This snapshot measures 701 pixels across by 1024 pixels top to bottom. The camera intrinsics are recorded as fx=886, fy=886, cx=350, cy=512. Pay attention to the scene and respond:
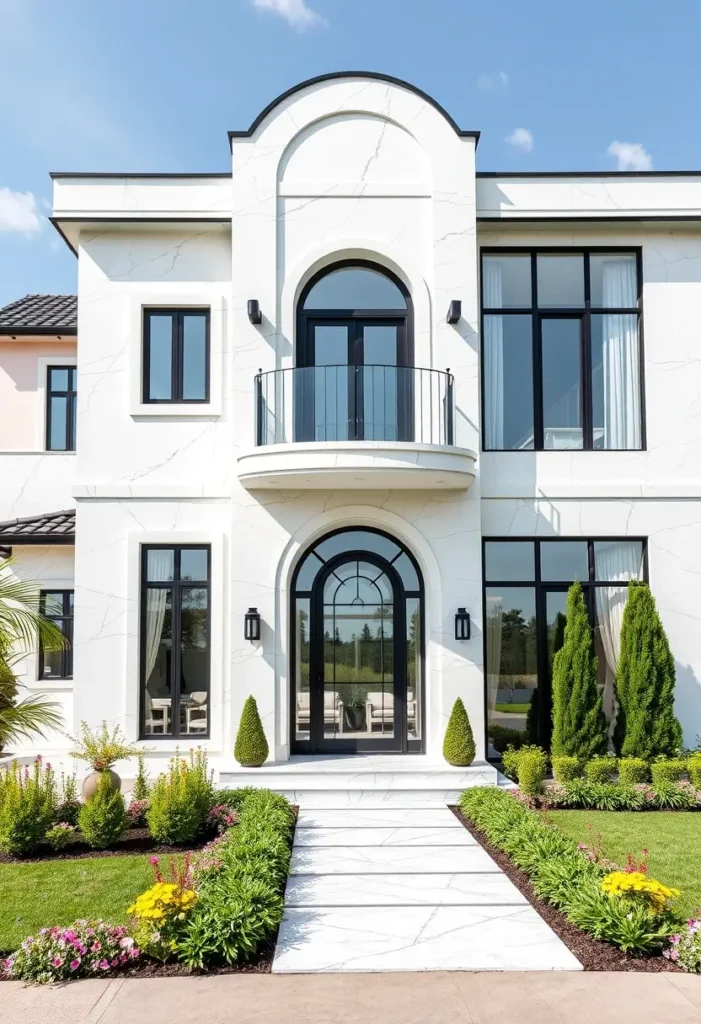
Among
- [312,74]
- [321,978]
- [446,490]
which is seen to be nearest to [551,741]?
[446,490]

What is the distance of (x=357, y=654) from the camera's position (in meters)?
12.4

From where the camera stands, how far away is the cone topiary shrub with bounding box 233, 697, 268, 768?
37.3 feet

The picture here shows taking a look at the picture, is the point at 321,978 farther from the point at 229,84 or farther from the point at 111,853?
the point at 229,84

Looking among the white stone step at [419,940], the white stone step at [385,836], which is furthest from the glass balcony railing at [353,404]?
the white stone step at [419,940]

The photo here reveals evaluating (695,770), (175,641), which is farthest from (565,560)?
(175,641)

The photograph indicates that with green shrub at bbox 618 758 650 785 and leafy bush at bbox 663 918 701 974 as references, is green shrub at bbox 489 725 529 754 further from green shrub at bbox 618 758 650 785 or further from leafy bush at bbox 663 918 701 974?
leafy bush at bbox 663 918 701 974

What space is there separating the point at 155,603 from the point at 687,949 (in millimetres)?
8440

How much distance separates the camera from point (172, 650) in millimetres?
12469

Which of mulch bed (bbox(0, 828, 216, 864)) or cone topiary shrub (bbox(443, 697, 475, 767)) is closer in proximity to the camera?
mulch bed (bbox(0, 828, 216, 864))

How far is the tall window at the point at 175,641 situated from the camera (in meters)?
12.4

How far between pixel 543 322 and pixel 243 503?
5.21 meters

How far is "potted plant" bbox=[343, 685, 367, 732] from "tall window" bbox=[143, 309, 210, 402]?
466cm

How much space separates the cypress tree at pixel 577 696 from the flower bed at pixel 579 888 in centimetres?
234

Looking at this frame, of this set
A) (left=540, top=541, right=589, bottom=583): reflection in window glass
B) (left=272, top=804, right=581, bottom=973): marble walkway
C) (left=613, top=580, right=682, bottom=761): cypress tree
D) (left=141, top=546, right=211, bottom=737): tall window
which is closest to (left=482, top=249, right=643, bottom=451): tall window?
(left=540, top=541, right=589, bottom=583): reflection in window glass
